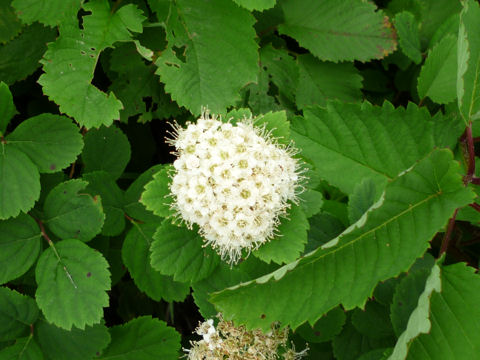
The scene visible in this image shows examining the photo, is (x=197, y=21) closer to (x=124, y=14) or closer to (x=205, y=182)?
(x=124, y=14)

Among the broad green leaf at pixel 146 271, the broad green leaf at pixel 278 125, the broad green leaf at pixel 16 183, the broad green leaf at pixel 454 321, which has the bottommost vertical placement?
the broad green leaf at pixel 146 271

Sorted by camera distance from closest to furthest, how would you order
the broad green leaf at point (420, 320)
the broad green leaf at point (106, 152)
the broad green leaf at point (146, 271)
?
the broad green leaf at point (420, 320) < the broad green leaf at point (146, 271) < the broad green leaf at point (106, 152)

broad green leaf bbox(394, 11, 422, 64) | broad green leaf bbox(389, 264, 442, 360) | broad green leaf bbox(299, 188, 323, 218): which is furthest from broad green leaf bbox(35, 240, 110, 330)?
broad green leaf bbox(394, 11, 422, 64)

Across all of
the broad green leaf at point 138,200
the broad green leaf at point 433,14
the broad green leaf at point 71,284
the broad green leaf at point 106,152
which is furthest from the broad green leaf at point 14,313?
the broad green leaf at point 433,14

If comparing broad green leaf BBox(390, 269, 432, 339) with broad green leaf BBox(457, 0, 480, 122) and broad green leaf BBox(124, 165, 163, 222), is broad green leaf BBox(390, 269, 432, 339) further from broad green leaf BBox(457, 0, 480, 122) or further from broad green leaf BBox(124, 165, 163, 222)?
broad green leaf BBox(124, 165, 163, 222)

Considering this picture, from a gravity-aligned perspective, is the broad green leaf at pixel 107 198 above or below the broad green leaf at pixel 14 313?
above

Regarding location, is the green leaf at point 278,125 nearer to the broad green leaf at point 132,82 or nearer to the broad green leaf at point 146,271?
the broad green leaf at point 146,271

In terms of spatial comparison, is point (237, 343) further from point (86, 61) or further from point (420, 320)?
point (86, 61)
